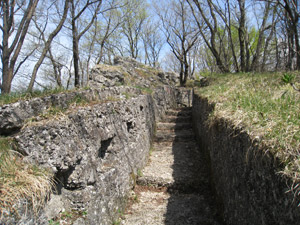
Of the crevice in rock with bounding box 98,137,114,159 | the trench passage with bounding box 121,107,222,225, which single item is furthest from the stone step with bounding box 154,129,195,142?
the crevice in rock with bounding box 98,137,114,159

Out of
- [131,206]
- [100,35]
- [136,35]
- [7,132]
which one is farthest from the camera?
[136,35]

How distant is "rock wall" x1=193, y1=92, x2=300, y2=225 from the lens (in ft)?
4.74

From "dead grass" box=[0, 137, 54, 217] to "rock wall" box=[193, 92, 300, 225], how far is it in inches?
67.8

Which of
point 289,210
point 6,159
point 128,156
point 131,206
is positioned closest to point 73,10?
point 128,156

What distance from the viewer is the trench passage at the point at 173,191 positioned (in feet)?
12.0

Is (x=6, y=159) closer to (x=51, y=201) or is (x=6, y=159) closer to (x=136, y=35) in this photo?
(x=51, y=201)

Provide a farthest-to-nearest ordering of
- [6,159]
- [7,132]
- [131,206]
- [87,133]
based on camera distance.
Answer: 1. [131,206]
2. [87,133]
3. [7,132]
4. [6,159]

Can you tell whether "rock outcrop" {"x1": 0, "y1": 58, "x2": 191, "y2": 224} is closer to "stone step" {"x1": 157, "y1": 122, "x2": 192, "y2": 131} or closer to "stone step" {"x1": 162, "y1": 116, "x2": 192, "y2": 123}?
"stone step" {"x1": 157, "y1": 122, "x2": 192, "y2": 131}

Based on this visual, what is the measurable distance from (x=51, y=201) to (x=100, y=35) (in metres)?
22.2

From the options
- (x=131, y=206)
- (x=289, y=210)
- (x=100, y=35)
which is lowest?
(x=131, y=206)

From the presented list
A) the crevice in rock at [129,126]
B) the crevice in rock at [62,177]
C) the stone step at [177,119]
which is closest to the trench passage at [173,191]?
the crevice in rock at [129,126]

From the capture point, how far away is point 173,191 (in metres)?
4.66

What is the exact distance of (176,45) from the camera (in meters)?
19.0

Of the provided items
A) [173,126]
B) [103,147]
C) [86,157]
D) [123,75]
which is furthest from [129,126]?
[123,75]
